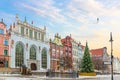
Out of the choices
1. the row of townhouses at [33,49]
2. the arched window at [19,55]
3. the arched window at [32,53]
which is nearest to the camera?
the row of townhouses at [33,49]

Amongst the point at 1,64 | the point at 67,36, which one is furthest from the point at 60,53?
the point at 1,64

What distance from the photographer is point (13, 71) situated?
5919 cm

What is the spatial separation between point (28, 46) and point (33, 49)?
12.3 ft

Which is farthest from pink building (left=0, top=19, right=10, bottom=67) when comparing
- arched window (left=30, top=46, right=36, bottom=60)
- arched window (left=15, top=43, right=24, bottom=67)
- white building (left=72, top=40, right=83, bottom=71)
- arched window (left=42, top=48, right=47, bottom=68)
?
white building (left=72, top=40, right=83, bottom=71)

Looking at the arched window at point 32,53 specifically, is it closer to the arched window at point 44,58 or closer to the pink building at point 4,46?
the arched window at point 44,58

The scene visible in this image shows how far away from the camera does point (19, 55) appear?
264ft

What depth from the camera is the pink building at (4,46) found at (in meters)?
73.4

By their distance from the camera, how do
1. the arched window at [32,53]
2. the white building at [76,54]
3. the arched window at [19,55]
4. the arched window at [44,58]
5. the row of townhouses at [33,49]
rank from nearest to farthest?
the row of townhouses at [33,49] → the arched window at [19,55] → the arched window at [32,53] → the arched window at [44,58] → the white building at [76,54]

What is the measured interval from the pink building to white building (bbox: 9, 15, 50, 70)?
69.7 inches

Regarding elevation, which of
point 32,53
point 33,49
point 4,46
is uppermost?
point 4,46

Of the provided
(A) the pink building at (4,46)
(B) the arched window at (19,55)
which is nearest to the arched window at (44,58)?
(B) the arched window at (19,55)

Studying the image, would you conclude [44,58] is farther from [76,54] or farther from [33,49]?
[76,54]

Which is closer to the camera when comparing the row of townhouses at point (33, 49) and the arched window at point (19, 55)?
the row of townhouses at point (33, 49)

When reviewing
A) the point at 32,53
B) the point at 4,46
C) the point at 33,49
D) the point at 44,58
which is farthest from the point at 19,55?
the point at 44,58
